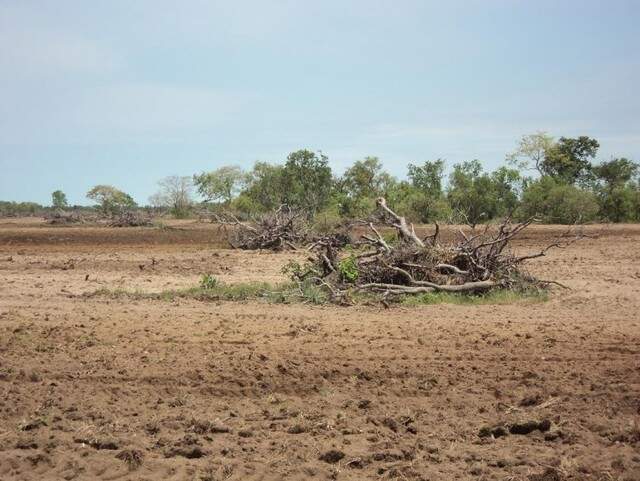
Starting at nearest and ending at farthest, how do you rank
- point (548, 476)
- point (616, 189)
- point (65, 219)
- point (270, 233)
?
point (548, 476) → point (270, 233) → point (616, 189) → point (65, 219)

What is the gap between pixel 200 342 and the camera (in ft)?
28.6

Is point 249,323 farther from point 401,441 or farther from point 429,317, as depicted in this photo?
point 401,441

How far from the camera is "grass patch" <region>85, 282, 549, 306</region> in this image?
11484 mm

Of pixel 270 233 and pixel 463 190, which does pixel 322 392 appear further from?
pixel 463 190

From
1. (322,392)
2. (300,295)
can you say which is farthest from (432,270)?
(322,392)

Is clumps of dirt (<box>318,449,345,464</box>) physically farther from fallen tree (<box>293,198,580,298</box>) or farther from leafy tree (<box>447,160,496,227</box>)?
leafy tree (<box>447,160,496,227</box>)

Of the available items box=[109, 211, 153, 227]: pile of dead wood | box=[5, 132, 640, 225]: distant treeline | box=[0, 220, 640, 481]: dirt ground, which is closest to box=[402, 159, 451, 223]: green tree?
box=[5, 132, 640, 225]: distant treeline

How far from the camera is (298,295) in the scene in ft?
39.2

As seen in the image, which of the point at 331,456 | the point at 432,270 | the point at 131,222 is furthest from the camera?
the point at 131,222

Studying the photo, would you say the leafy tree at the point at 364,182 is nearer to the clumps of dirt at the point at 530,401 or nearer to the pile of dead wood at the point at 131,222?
the pile of dead wood at the point at 131,222

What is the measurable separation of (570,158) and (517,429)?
5631 cm

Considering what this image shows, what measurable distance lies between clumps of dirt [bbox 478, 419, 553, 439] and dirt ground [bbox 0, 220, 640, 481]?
0.04 ft

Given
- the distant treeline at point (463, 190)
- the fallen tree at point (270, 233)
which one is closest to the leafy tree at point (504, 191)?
the distant treeline at point (463, 190)

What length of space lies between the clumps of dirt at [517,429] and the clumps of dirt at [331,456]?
120 cm
